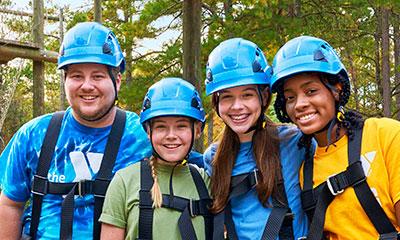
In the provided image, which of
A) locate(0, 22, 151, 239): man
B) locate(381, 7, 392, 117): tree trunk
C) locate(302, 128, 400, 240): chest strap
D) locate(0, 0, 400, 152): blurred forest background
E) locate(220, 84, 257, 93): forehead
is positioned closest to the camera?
locate(302, 128, 400, 240): chest strap

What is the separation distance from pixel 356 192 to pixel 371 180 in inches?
4.5

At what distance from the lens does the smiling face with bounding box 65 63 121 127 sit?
3.33 m

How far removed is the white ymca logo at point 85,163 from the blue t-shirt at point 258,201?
0.98 meters

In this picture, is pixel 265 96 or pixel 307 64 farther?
pixel 265 96

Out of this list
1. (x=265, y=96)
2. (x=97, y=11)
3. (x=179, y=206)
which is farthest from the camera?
(x=97, y=11)

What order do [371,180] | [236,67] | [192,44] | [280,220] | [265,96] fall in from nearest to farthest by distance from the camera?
[371,180] → [280,220] → [236,67] → [265,96] → [192,44]

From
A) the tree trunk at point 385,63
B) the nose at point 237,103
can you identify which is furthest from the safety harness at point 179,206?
the tree trunk at point 385,63

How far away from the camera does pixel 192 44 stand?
952 centimetres

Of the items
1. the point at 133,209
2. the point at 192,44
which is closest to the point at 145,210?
the point at 133,209

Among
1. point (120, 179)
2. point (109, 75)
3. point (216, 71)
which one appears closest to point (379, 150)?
point (216, 71)

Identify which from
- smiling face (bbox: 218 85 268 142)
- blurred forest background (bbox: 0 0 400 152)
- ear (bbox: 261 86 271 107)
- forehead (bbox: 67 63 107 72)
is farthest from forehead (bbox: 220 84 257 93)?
blurred forest background (bbox: 0 0 400 152)

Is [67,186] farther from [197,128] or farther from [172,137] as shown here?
[197,128]

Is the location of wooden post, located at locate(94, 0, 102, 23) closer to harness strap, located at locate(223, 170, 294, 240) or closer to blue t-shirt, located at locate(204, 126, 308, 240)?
blue t-shirt, located at locate(204, 126, 308, 240)

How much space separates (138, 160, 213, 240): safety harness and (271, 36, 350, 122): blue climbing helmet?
2.84 ft
